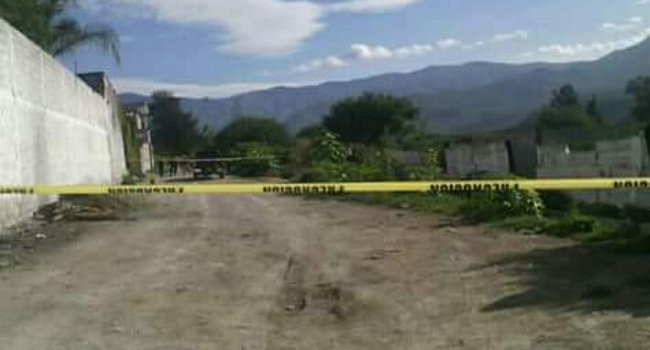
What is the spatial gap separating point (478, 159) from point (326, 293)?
1513 cm

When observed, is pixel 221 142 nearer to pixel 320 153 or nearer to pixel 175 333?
pixel 320 153

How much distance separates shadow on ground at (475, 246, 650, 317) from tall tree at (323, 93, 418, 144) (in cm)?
7559

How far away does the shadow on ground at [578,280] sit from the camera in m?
8.17

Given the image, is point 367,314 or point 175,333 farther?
point 367,314

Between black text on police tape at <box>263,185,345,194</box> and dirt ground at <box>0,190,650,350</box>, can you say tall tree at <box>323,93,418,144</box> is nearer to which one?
dirt ground at <box>0,190,650,350</box>

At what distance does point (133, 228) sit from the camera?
656 inches

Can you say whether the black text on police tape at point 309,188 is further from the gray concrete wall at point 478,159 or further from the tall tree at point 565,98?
the tall tree at point 565,98

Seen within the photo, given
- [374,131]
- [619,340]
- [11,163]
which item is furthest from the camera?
[374,131]

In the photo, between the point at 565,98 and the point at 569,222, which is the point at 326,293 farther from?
the point at 565,98

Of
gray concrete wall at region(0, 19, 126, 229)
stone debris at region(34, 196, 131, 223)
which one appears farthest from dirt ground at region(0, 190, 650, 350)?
stone debris at region(34, 196, 131, 223)

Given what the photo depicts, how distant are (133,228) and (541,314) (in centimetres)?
1012

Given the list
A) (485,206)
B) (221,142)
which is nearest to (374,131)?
(221,142)

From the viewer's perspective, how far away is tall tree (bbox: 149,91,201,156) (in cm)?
11312

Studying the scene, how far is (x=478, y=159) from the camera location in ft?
78.6
